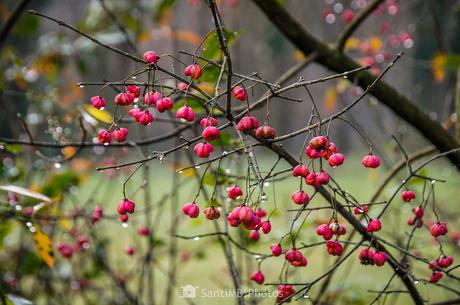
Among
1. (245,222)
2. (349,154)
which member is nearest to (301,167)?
(245,222)

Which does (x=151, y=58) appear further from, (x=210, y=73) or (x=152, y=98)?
(x=210, y=73)

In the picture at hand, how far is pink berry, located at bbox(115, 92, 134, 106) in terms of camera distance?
2.59 ft

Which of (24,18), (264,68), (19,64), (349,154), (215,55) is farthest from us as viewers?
(264,68)

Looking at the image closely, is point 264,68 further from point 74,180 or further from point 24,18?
point 74,180

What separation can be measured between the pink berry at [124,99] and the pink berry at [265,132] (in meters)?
0.20

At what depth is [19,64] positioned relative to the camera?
1.72 metres

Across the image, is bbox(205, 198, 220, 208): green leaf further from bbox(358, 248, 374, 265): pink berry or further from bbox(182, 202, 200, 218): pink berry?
bbox(358, 248, 374, 265): pink berry

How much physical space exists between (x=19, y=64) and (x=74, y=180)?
0.53 m

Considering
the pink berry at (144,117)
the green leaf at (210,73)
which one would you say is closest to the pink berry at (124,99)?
the pink berry at (144,117)

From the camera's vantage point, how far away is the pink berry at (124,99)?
79 cm

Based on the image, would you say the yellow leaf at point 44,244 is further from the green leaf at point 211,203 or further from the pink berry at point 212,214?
the pink berry at point 212,214

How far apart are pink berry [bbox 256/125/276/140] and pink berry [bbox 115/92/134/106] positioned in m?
0.20

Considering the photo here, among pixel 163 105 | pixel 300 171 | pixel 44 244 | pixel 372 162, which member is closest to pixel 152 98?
pixel 163 105

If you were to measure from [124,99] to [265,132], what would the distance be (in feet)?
0.73
